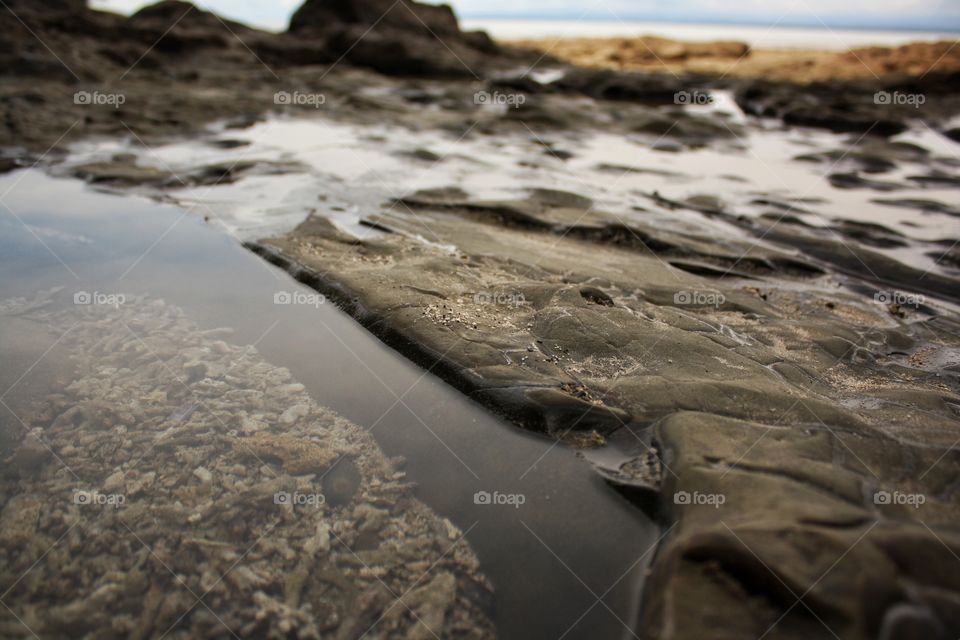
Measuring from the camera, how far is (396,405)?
297 cm

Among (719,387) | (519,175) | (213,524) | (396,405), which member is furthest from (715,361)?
(519,175)

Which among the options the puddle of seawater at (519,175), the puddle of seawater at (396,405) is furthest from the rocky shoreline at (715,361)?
the puddle of seawater at (519,175)

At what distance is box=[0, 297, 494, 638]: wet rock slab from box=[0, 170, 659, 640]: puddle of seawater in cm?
13

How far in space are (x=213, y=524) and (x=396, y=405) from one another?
1022mm

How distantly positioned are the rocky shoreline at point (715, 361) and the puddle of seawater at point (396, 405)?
0.12 meters

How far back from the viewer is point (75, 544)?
2123 mm

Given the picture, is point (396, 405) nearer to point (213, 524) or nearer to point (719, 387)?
point (213, 524)

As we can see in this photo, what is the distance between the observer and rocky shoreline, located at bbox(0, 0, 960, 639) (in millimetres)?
1756

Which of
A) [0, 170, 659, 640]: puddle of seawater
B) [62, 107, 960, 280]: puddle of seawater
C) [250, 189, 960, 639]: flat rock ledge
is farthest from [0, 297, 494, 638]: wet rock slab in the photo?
[62, 107, 960, 280]: puddle of seawater

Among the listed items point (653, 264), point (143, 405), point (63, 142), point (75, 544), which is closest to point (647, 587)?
point (75, 544)

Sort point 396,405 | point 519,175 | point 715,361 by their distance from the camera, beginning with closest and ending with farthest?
point 396,405 → point 715,361 → point 519,175

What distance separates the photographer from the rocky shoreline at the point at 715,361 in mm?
1756

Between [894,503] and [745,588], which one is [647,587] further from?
[894,503]

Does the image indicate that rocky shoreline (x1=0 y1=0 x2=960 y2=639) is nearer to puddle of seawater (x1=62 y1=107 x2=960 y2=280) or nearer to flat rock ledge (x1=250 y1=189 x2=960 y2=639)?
flat rock ledge (x1=250 y1=189 x2=960 y2=639)
